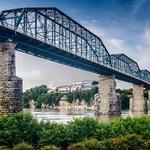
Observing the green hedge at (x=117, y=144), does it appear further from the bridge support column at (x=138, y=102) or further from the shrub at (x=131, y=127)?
the bridge support column at (x=138, y=102)

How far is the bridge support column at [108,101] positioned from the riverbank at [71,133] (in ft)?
259

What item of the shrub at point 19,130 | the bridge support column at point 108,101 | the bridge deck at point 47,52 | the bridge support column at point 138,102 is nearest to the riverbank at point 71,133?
the shrub at point 19,130

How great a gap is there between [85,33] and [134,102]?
50.8 m

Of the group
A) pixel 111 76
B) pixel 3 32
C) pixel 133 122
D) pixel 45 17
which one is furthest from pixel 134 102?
pixel 133 122

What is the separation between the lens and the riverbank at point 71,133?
34.2 m

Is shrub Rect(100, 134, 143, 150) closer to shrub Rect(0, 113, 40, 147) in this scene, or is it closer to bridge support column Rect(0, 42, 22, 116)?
shrub Rect(0, 113, 40, 147)

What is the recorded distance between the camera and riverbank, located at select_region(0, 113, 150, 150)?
34219 mm

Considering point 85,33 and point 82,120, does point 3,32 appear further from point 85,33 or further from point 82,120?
point 85,33

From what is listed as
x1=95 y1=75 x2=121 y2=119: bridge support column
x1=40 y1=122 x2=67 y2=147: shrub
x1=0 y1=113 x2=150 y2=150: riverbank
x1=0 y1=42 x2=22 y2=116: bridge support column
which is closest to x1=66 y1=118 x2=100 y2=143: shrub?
x1=0 y1=113 x2=150 y2=150: riverbank

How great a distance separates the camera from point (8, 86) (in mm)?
62938

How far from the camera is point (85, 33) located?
121 metres

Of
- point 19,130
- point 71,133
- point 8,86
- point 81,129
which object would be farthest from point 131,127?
point 8,86

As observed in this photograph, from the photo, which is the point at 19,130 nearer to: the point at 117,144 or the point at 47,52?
the point at 117,144

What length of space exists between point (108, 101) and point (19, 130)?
281ft
